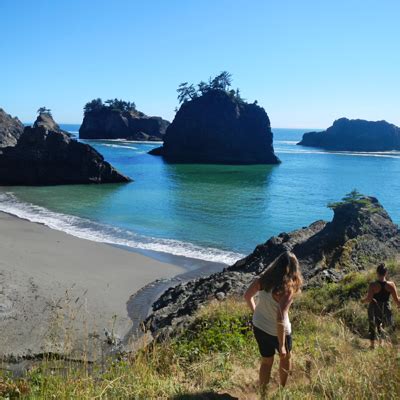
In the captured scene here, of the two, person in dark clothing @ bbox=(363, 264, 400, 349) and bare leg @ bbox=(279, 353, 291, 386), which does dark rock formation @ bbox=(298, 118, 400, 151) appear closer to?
person in dark clothing @ bbox=(363, 264, 400, 349)

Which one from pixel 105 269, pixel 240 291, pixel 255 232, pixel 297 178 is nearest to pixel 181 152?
pixel 297 178

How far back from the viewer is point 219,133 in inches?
3642

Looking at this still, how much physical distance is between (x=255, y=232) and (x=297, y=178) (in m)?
35.4

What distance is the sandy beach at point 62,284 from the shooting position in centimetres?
1113

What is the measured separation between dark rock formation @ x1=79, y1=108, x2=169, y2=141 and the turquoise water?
248 ft

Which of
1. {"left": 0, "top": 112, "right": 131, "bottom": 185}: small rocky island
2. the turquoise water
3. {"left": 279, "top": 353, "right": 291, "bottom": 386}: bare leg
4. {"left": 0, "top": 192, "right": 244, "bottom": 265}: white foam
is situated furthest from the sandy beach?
{"left": 0, "top": 112, "right": 131, "bottom": 185}: small rocky island

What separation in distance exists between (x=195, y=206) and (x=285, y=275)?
102 ft

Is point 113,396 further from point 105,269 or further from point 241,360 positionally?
point 105,269

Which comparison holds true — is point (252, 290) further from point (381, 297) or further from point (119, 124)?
point (119, 124)

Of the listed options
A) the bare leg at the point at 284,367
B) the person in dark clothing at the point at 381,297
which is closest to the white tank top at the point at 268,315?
the bare leg at the point at 284,367

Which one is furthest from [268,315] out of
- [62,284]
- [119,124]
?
[119,124]

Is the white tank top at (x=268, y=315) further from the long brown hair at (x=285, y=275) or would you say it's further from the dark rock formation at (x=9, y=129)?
the dark rock formation at (x=9, y=129)

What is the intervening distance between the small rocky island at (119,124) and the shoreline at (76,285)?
11683cm

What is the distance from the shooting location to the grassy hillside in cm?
442
